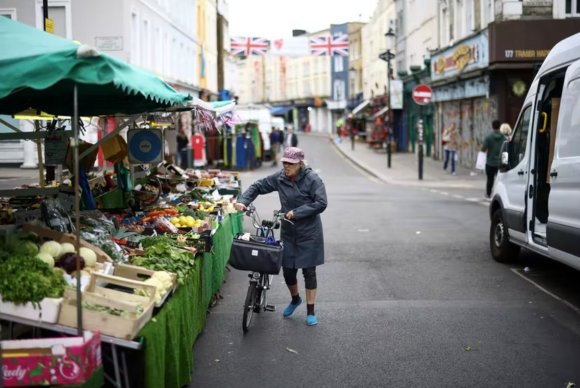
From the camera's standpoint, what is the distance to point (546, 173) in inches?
416

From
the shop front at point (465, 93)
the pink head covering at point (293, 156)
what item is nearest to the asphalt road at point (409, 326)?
the pink head covering at point (293, 156)

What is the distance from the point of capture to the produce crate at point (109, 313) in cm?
515

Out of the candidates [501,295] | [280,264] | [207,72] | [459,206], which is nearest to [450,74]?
[459,206]

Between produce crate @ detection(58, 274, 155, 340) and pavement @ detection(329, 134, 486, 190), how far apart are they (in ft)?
69.4

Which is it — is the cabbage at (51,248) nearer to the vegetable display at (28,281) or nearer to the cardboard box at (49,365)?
the vegetable display at (28,281)

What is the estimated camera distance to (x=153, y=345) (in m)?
5.41

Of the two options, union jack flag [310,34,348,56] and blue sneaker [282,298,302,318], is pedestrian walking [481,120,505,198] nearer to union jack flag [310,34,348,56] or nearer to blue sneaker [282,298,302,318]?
blue sneaker [282,298,302,318]

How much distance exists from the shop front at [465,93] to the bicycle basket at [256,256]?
21.9 meters

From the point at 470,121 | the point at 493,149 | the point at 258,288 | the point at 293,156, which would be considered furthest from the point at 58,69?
the point at 470,121

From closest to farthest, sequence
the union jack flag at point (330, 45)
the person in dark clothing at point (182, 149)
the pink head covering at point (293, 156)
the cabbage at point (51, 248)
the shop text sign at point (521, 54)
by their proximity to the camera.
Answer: the cabbage at point (51, 248) → the pink head covering at point (293, 156) → the shop text sign at point (521, 54) → the person in dark clothing at point (182, 149) → the union jack flag at point (330, 45)

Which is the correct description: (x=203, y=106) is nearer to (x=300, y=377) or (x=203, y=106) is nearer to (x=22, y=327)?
(x=300, y=377)

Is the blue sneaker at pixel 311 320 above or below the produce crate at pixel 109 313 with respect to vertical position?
below

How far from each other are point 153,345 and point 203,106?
5517 mm

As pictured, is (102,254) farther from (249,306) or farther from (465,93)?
(465,93)
